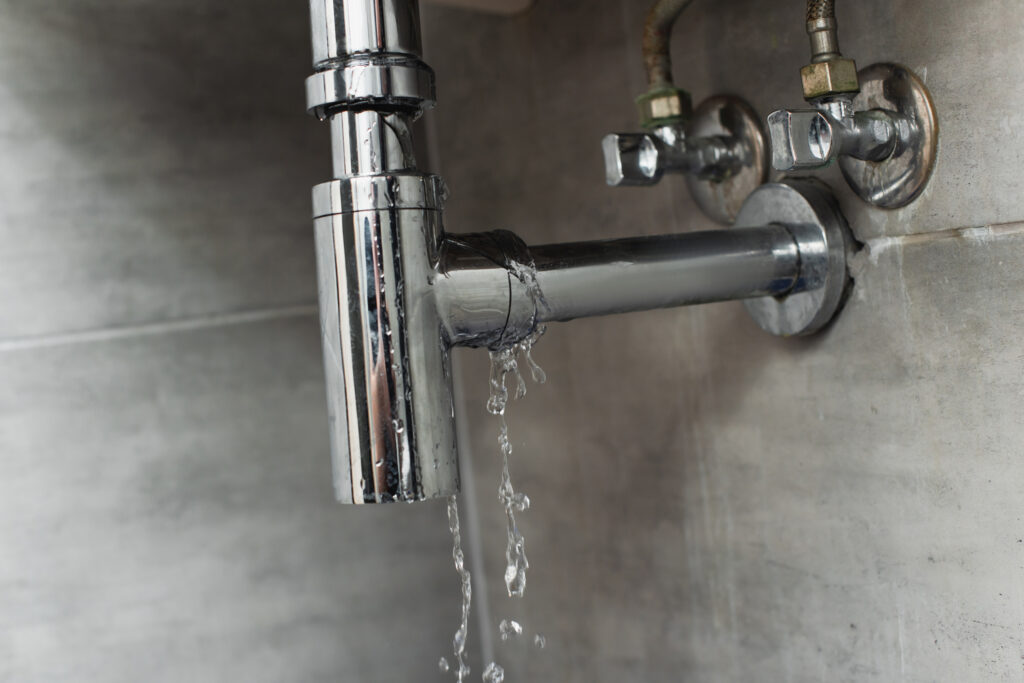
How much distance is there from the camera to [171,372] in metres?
0.79

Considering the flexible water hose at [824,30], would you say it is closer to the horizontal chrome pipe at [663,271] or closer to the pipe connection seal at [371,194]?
the horizontal chrome pipe at [663,271]

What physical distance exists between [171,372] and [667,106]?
47cm

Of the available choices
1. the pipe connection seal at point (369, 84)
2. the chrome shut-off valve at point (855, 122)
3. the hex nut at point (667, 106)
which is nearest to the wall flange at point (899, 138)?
the chrome shut-off valve at point (855, 122)

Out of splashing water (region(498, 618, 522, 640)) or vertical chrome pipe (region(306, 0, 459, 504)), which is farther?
splashing water (region(498, 618, 522, 640))

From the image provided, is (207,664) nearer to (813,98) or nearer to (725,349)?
(725,349)

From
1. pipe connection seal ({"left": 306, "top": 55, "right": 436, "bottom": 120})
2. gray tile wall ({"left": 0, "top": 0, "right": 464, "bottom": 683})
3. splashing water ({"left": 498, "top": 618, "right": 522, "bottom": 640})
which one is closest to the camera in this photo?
pipe connection seal ({"left": 306, "top": 55, "right": 436, "bottom": 120})

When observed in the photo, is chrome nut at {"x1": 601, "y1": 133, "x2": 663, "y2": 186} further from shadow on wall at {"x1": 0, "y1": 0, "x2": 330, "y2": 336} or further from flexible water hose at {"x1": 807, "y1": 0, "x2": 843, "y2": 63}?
shadow on wall at {"x1": 0, "y1": 0, "x2": 330, "y2": 336}

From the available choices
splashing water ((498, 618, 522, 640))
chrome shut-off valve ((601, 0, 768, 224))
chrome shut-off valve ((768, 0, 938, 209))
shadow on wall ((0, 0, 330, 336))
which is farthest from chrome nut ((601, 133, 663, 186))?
shadow on wall ((0, 0, 330, 336))

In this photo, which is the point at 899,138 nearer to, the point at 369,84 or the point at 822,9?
the point at 822,9

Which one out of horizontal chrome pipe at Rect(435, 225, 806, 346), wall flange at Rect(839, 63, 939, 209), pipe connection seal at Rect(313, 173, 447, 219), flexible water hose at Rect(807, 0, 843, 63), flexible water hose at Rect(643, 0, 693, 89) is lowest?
horizontal chrome pipe at Rect(435, 225, 806, 346)

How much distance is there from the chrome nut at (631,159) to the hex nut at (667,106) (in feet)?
0.08

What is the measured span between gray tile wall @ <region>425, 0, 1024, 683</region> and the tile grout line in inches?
7.2

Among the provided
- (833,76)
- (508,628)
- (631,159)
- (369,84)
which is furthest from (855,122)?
(508,628)

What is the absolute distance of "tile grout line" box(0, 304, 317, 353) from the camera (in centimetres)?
74
